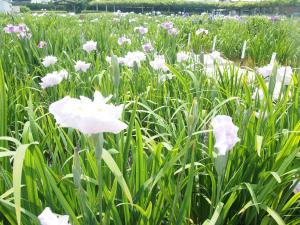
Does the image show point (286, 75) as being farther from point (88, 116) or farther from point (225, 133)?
point (88, 116)

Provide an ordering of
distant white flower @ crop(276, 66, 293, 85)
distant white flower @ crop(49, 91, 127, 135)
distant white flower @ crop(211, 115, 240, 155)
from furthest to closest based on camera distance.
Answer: distant white flower @ crop(276, 66, 293, 85), distant white flower @ crop(211, 115, 240, 155), distant white flower @ crop(49, 91, 127, 135)

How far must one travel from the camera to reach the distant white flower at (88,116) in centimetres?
63

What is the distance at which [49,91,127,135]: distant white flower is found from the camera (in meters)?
0.63

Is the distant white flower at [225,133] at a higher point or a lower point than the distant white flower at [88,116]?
lower

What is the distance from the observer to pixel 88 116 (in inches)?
24.6

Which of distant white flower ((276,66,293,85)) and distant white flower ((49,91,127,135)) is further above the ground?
distant white flower ((49,91,127,135))

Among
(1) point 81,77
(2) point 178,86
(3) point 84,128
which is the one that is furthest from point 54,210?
(1) point 81,77

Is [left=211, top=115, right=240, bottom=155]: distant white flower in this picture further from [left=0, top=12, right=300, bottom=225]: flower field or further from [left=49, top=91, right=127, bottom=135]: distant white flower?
[left=49, top=91, right=127, bottom=135]: distant white flower

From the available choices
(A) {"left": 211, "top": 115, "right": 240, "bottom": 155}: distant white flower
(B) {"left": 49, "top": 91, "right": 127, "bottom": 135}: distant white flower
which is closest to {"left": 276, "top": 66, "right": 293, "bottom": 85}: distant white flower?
(A) {"left": 211, "top": 115, "right": 240, "bottom": 155}: distant white flower

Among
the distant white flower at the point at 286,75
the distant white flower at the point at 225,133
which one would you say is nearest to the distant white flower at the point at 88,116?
the distant white flower at the point at 225,133

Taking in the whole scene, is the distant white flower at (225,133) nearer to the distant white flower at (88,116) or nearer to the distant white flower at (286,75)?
the distant white flower at (88,116)

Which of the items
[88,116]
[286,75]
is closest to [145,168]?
[88,116]

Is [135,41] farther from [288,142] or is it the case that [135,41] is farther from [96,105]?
[96,105]

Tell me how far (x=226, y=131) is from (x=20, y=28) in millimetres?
2603
